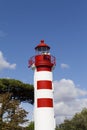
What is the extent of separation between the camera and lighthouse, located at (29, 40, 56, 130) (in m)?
37.5

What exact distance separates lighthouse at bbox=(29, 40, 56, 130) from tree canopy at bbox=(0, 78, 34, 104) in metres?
18.0

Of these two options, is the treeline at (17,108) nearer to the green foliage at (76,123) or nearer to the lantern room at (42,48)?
the green foliage at (76,123)

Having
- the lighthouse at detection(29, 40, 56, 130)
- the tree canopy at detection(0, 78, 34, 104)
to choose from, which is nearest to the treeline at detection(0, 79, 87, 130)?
the tree canopy at detection(0, 78, 34, 104)

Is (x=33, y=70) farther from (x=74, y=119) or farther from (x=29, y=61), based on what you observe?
(x=74, y=119)

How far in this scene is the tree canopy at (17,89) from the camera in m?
56.9

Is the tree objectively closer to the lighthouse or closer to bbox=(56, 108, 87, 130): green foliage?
the lighthouse

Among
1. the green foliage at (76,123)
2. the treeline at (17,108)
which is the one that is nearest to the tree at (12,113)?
the treeline at (17,108)

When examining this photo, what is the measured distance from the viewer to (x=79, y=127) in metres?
68.9

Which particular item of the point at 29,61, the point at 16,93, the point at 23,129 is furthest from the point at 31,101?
the point at 29,61

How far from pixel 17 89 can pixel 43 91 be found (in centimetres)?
2117

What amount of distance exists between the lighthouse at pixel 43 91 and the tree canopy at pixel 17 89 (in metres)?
18.0

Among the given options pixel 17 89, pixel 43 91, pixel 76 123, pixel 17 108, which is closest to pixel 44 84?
pixel 43 91

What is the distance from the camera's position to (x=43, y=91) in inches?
1490

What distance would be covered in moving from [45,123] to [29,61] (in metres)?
6.62
